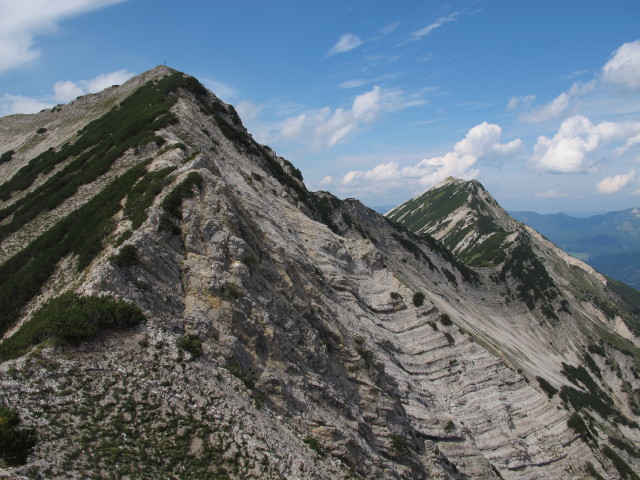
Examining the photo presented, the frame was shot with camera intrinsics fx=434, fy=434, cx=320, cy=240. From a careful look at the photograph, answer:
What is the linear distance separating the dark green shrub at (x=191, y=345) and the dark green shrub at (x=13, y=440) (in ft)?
21.3

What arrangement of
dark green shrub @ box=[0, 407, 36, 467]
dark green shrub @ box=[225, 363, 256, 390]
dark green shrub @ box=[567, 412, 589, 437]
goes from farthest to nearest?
dark green shrub @ box=[567, 412, 589, 437] → dark green shrub @ box=[225, 363, 256, 390] → dark green shrub @ box=[0, 407, 36, 467]

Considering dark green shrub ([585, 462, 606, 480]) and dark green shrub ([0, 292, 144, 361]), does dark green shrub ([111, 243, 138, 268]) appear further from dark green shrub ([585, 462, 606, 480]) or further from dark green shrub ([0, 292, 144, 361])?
dark green shrub ([585, 462, 606, 480])

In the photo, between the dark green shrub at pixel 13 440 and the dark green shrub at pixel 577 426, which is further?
the dark green shrub at pixel 577 426

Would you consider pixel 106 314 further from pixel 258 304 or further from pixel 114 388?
pixel 258 304

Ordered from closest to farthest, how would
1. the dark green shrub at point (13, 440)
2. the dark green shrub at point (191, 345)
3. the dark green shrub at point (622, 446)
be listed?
1. the dark green shrub at point (13, 440)
2. the dark green shrub at point (191, 345)
3. the dark green shrub at point (622, 446)

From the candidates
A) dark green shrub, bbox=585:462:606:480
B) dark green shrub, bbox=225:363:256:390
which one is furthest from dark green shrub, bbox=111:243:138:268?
dark green shrub, bbox=585:462:606:480

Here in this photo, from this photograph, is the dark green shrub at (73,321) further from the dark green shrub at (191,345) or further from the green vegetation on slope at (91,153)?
the green vegetation on slope at (91,153)

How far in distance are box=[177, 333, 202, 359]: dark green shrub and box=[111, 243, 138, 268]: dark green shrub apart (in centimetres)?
470

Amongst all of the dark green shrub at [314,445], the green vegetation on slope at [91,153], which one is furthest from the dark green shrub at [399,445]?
the green vegetation on slope at [91,153]

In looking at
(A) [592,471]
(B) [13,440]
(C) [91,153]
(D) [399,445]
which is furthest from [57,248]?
(A) [592,471]

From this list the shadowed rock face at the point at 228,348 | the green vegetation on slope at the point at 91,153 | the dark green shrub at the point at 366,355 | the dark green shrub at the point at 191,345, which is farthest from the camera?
the green vegetation on slope at the point at 91,153

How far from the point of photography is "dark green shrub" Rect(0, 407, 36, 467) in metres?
12.1

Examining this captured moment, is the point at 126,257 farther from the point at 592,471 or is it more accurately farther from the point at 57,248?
the point at 592,471

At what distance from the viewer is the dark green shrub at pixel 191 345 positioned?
62.0 feet
